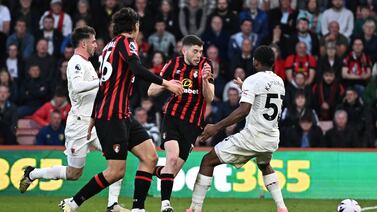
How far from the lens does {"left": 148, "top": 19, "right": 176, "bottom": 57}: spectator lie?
875 inches

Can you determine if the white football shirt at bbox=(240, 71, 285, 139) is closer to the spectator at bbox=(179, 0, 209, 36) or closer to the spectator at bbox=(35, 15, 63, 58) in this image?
the spectator at bbox=(179, 0, 209, 36)

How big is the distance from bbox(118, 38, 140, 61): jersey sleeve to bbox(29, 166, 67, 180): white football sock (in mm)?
2783

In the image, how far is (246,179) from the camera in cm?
1834

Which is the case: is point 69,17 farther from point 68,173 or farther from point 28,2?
point 68,173

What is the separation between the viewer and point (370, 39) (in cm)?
2223

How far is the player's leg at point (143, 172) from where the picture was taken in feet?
41.1

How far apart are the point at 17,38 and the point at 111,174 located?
10.7 meters

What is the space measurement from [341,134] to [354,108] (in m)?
0.91

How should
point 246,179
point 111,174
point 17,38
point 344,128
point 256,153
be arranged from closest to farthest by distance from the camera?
point 111,174
point 256,153
point 246,179
point 344,128
point 17,38

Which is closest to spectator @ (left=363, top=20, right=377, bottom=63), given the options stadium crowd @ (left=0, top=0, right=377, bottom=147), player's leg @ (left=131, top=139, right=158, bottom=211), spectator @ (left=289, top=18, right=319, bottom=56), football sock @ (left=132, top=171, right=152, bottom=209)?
stadium crowd @ (left=0, top=0, right=377, bottom=147)

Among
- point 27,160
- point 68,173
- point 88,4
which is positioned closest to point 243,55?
point 88,4

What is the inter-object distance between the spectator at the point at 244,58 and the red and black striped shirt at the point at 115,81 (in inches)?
368

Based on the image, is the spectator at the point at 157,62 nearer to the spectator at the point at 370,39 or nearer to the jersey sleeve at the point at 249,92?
the spectator at the point at 370,39

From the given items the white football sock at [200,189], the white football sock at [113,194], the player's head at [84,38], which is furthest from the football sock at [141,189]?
the player's head at [84,38]
